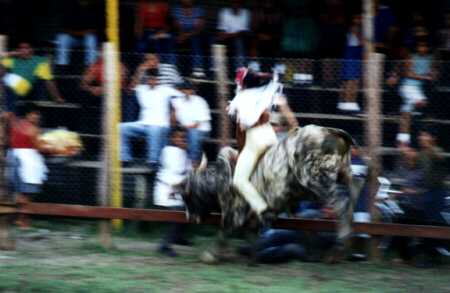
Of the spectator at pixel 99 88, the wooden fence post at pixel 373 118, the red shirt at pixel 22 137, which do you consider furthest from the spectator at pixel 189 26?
the wooden fence post at pixel 373 118

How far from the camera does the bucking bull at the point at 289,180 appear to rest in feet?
34.0

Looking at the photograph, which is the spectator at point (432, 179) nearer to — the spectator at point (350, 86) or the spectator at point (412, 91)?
the spectator at point (412, 91)

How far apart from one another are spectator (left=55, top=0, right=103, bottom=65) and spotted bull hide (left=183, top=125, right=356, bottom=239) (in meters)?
4.99

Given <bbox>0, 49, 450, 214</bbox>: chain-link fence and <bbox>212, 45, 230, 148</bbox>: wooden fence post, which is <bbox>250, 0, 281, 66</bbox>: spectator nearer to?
<bbox>0, 49, 450, 214</bbox>: chain-link fence

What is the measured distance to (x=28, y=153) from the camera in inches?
480

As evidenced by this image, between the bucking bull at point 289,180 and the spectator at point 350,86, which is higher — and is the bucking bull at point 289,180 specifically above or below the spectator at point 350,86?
below

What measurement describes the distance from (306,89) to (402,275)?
2499 mm

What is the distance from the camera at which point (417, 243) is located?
11.1m

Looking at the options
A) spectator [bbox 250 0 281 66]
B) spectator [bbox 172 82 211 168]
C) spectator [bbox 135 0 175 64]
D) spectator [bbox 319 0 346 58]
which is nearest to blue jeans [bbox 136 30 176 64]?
spectator [bbox 135 0 175 64]

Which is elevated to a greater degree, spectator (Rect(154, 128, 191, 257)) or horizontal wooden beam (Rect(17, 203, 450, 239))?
spectator (Rect(154, 128, 191, 257))

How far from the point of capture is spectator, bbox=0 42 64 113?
12256mm

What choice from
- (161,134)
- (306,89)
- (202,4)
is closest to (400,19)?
(202,4)

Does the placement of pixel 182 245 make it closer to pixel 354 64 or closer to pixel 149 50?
pixel 354 64

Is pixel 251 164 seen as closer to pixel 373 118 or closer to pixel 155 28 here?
pixel 373 118
